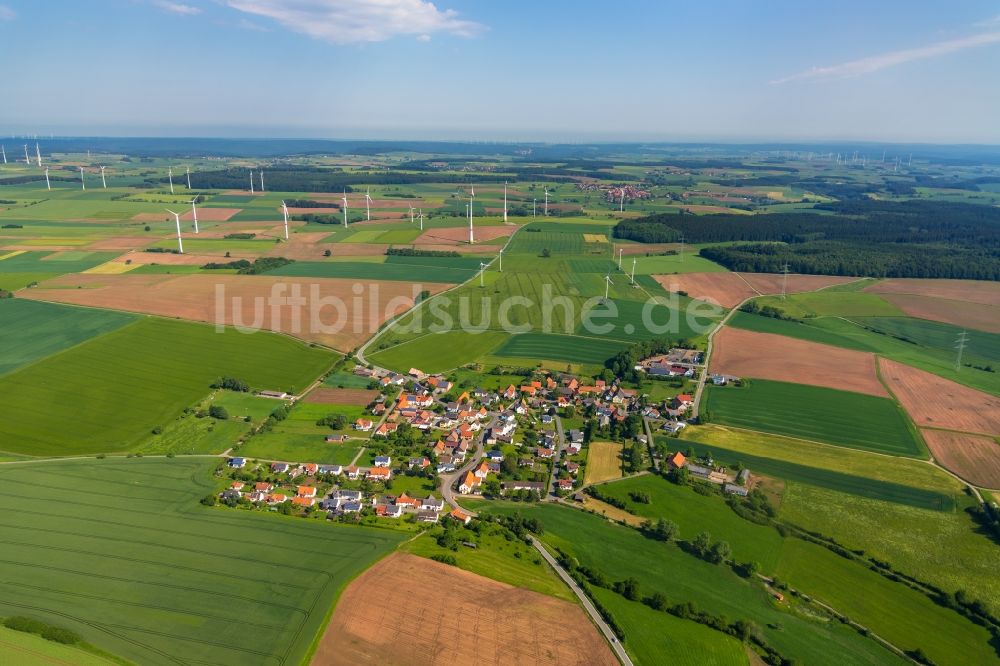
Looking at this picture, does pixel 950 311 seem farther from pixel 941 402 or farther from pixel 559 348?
pixel 559 348

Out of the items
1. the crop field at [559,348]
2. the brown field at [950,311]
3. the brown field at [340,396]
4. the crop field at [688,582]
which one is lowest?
the crop field at [688,582]

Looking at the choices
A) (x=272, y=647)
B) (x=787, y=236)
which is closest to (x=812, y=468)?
(x=272, y=647)

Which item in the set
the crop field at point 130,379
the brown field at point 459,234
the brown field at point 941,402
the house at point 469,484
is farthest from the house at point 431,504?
the brown field at point 459,234

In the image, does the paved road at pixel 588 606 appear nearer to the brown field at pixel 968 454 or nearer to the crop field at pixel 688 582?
the crop field at pixel 688 582

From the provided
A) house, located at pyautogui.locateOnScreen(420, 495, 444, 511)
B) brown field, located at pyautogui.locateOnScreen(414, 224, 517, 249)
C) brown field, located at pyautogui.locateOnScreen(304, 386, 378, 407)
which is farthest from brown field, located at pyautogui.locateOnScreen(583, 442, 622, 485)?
brown field, located at pyautogui.locateOnScreen(414, 224, 517, 249)

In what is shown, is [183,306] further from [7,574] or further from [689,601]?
[689,601]

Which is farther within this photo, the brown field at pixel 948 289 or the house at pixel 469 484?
the brown field at pixel 948 289

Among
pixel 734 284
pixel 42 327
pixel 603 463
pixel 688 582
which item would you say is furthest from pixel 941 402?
pixel 42 327
